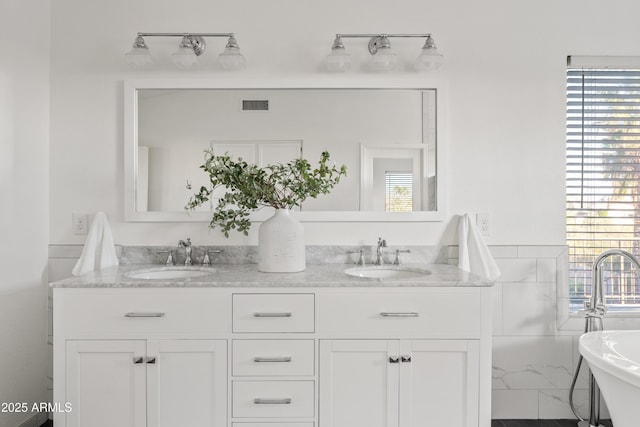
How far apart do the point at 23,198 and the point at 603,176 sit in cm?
300

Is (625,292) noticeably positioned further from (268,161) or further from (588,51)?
(268,161)

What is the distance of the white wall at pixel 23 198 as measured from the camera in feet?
6.30

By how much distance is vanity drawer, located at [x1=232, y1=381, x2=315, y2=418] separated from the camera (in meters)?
1.69

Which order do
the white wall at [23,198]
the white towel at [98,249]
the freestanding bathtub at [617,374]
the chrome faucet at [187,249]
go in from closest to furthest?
the freestanding bathtub at [617,374], the white wall at [23,198], the white towel at [98,249], the chrome faucet at [187,249]

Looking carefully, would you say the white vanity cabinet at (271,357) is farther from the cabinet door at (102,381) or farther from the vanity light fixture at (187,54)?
the vanity light fixture at (187,54)

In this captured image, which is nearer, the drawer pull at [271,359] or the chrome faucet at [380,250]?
the drawer pull at [271,359]

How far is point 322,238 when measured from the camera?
2248 millimetres

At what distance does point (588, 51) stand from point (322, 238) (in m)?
1.75

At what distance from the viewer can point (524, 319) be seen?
224 centimetres

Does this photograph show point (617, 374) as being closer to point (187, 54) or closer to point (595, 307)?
point (595, 307)

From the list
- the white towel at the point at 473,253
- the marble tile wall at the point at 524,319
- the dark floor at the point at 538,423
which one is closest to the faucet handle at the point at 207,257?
the marble tile wall at the point at 524,319

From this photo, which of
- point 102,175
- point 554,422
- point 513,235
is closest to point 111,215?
point 102,175

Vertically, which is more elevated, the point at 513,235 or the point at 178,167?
the point at 178,167

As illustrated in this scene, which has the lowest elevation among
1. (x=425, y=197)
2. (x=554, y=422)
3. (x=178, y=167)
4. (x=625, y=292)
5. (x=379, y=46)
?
(x=554, y=422)
